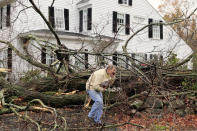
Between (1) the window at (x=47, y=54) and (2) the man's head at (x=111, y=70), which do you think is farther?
(1) the window at (x=47, y=54)

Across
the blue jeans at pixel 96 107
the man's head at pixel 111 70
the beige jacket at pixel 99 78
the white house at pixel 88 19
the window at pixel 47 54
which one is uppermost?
the white house at pixel 88 19

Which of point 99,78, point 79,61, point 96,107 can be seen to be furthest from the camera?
point 79,61

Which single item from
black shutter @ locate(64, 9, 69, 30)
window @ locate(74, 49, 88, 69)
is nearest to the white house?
black shutter @ locate(64, 9, 69, 30)

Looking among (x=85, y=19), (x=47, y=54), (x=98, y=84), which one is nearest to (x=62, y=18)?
(x=85, y=19)

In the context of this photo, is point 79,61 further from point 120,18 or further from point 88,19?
point 120,18

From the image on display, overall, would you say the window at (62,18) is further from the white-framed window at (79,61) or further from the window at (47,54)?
the white-framed window at (79,61)

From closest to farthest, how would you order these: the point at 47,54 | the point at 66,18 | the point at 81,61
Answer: the point at 81,61 < the point at 47,54 < the point at 66,18

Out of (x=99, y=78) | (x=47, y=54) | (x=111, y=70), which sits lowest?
(x=99, y=78)

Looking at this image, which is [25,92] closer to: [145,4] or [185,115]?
[185,115]

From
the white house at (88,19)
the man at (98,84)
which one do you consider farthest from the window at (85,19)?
the man at (98,84)

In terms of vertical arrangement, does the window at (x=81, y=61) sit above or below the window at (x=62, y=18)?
below

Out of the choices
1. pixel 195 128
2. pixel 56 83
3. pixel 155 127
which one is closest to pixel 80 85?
pixel 56 83

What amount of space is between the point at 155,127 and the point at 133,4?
17729 millimetres

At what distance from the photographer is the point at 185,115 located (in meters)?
11.8
